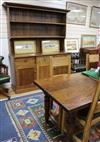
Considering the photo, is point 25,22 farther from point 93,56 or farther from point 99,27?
point 99,27

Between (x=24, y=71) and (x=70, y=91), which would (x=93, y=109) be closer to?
(x=70, y=91)

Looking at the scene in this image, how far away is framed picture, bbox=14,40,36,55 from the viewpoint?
3.47 meters

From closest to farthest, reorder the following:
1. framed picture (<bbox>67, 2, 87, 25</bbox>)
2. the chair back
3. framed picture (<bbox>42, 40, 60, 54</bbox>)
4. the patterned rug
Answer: the chair back, the patterned rug, framed picture (<bbox>42, 40, 60, 54</bbox>), framed picture (<bbox>67, 2, 87, 25</bbox>)

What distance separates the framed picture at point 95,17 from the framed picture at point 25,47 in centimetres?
211

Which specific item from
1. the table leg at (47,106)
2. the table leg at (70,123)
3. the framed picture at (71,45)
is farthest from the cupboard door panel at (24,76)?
the table leg at (70,123)

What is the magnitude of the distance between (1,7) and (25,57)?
1191mm

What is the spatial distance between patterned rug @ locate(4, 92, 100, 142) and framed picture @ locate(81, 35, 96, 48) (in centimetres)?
243

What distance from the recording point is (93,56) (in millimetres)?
2920

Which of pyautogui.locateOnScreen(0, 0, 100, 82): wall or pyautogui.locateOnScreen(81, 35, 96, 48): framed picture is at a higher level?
pyautogui.locateOnScreen(0, 0, 100, 82): wall

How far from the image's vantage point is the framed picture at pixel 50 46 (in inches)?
149

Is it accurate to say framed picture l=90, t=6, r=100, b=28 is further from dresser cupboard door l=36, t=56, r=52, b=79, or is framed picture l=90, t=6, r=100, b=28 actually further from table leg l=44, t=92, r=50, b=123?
table leg l=44, t=92, r=50, b=123

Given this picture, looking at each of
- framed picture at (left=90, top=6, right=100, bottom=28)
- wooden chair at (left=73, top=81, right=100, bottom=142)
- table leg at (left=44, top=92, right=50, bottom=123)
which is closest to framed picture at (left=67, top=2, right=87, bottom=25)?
framed picture at (left=90, top=6, right=100, bottom=28)

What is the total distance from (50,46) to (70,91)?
2399mm

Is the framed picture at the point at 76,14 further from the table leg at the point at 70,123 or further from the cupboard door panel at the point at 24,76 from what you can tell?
the table leg at the point at 70,123
